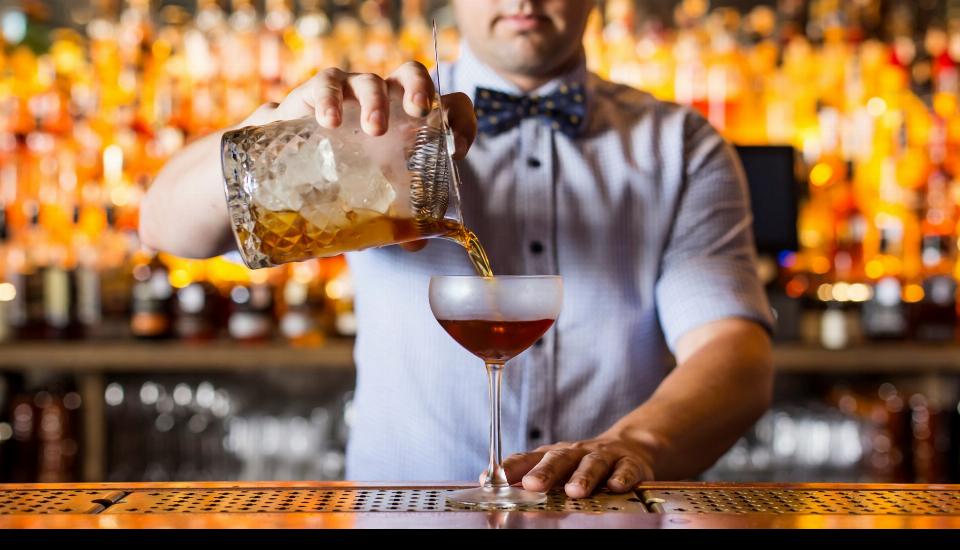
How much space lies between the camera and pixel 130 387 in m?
3.18

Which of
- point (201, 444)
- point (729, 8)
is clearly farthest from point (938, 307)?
point (201, 444)

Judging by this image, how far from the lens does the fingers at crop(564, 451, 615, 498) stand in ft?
3.39

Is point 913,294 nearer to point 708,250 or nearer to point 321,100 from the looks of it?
point 708,250

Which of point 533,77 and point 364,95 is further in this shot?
point 533,77

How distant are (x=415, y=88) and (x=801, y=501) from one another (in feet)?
1.69

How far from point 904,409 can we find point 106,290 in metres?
2.04

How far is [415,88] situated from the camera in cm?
107

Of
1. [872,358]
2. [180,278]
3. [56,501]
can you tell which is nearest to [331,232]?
[56,501]

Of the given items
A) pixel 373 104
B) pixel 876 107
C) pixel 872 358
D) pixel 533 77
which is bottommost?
pixel 872 358

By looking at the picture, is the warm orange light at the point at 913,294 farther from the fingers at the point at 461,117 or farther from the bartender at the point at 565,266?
the fingers at the point at 461,117

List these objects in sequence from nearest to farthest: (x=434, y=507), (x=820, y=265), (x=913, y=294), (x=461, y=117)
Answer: (x=434, y=507)
(x=461, y=117)
(x=913, y=294)
(x=820, y=265)

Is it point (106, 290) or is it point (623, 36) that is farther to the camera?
point (623, 36)

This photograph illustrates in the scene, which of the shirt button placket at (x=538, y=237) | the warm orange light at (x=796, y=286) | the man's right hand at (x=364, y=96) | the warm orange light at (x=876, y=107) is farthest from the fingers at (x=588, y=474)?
the warm orange light at (x=876, y=107)
